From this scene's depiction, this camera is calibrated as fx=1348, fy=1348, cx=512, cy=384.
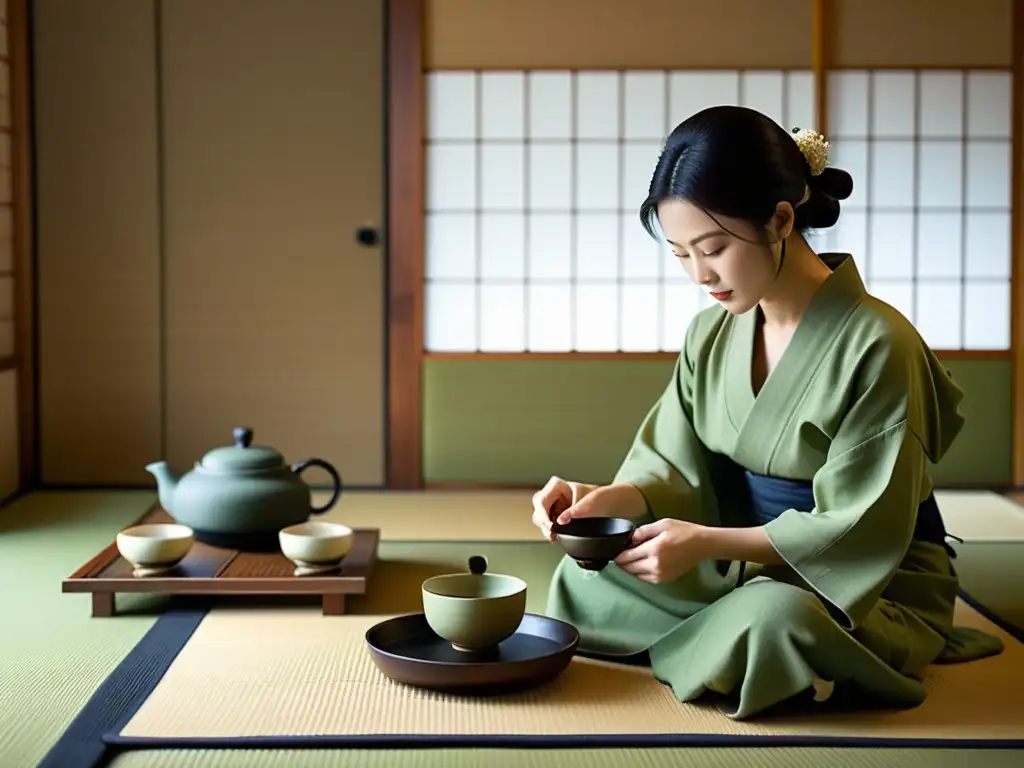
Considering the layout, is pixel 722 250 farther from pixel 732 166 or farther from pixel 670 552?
pixel 670 552

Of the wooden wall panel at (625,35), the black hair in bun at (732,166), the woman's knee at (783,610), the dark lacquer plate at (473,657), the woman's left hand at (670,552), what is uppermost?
the wooden wall panel at (625,35)

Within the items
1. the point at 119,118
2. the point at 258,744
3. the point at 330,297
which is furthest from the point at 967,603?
the point at 119,118

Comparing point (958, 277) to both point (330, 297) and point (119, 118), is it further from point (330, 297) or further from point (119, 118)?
point (119, 118)

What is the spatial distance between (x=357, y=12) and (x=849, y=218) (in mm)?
2117

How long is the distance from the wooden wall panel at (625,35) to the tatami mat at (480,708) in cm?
305

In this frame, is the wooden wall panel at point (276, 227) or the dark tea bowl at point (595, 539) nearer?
the dark tea bowl at point (595, 539)

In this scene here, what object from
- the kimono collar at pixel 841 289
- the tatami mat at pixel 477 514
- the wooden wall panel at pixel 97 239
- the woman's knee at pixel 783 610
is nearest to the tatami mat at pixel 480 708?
the woman's knee at pixel 783 610

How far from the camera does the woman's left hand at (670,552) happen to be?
2.47 m

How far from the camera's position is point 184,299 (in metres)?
5.27

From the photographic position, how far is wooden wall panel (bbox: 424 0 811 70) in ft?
17.3

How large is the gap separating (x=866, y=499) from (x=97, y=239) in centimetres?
366

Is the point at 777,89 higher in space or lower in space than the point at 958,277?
higher

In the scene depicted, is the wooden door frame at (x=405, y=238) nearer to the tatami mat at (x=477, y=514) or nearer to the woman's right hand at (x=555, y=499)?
the tatami mat at (x=477, y=514)

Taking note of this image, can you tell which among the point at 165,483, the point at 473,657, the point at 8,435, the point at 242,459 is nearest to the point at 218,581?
the point at 242,459
